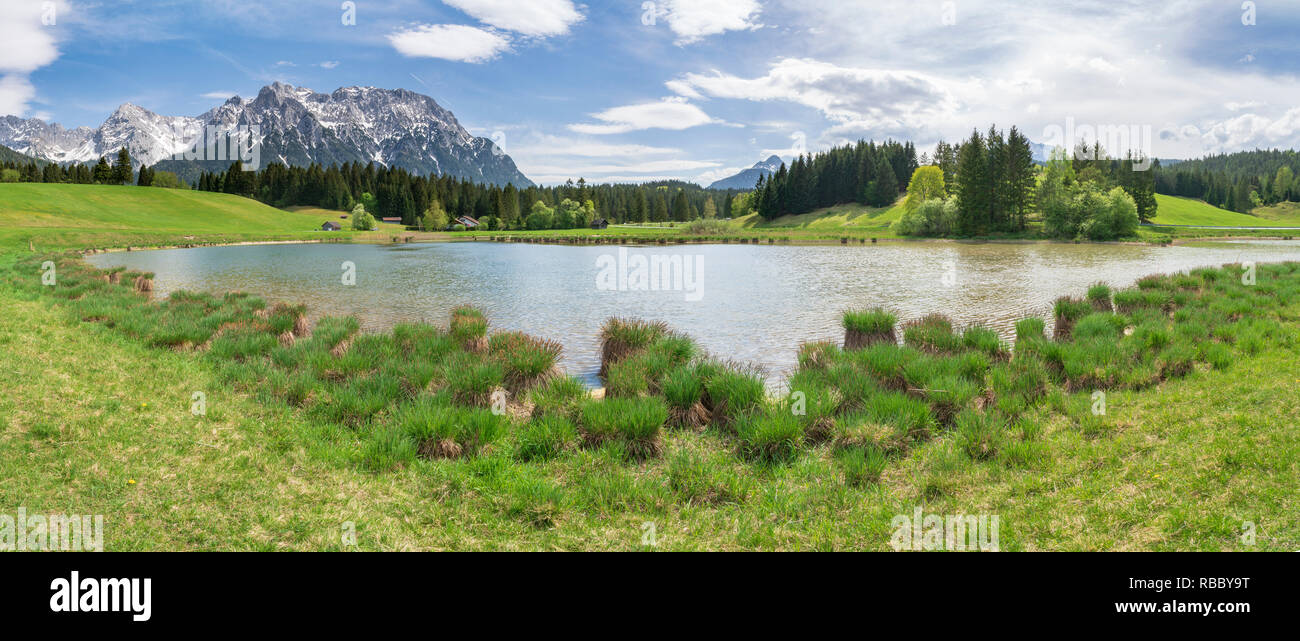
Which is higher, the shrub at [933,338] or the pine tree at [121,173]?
the pine tree at [121,173]

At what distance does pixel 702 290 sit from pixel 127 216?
115 m

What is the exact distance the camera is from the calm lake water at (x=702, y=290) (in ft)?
71.0

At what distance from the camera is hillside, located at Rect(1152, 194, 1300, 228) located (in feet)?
406

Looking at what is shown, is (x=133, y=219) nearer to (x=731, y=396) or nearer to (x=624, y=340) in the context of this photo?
(x=624, y=340)

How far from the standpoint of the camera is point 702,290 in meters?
33.6

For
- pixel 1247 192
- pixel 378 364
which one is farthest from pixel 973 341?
pixel 1247 192

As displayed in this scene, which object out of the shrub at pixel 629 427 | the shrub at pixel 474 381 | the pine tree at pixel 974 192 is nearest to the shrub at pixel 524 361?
the shrub at pixel 474 381

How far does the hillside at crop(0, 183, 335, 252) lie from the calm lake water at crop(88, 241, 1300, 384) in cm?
2746

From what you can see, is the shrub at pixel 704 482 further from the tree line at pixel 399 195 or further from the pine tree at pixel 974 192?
the tree line at pixel 399 195

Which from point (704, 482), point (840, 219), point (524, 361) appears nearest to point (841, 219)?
point (840, 219)

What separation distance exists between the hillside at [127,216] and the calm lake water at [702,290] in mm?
27462

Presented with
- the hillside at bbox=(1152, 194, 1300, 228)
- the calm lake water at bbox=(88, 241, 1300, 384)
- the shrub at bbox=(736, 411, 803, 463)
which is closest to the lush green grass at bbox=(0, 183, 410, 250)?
the calm lake water at bbox=(88, 241, 1300, 384)

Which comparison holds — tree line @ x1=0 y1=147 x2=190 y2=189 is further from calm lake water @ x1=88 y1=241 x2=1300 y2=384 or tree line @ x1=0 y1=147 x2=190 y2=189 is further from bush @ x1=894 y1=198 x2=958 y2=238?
bush @ x1=894 y1=198 x2=958 y2=238
